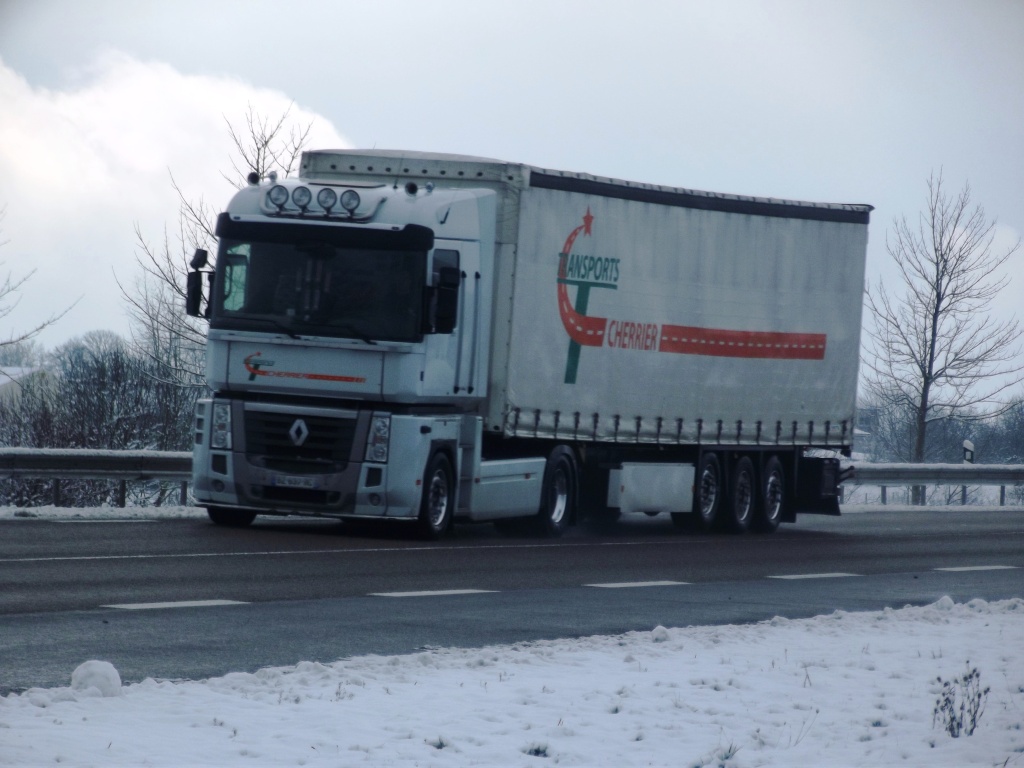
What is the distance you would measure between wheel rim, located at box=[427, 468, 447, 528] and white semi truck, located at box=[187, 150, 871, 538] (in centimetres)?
3

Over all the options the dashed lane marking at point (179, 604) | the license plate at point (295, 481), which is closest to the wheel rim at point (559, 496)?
the license plate at point (295, 481)

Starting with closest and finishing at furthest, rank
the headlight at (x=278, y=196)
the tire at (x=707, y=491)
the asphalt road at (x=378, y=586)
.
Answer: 1. the asphalt road at (x=378, y=586)
2. the headlight at (x=278, y=196)
3. the tire at (x=707, y=491)

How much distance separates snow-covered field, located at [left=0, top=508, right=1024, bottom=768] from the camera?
6.63 meters

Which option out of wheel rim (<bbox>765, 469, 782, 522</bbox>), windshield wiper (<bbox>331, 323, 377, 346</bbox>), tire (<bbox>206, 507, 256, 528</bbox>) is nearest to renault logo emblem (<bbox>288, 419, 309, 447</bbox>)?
windshield wiper (<bbox>331, 323, 377, 346</bbox>)

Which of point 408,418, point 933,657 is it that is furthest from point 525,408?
point 933,657

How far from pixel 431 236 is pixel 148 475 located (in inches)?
251

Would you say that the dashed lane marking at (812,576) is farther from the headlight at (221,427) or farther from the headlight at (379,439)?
the headlight at (221,427)

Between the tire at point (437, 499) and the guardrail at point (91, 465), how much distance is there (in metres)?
5.01

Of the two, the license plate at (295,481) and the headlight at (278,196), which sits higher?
the headlight at (278,196)

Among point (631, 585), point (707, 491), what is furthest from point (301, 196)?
point (707, 491)

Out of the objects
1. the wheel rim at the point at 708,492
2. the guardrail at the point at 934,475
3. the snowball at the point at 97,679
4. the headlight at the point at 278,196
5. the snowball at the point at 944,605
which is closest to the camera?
the snowball at the point at 97,679

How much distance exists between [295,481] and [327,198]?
294cm

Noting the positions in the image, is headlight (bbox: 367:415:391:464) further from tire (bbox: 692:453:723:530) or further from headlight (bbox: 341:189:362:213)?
tire (bbox: 692:453:723:530)

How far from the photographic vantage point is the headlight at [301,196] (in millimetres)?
17562
